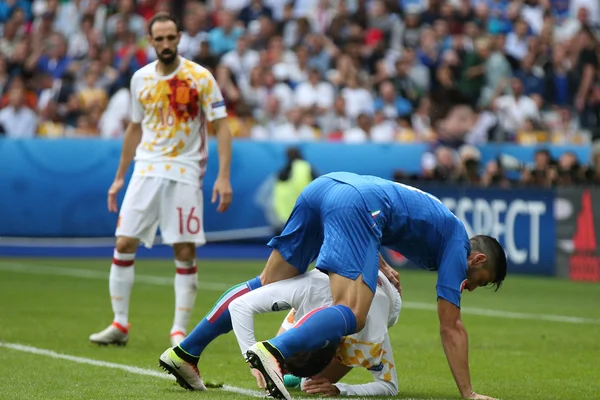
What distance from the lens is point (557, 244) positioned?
56.6ft

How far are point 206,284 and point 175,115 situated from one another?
20.7 ft

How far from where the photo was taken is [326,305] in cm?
671

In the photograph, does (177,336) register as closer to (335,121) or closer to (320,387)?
(320,387)

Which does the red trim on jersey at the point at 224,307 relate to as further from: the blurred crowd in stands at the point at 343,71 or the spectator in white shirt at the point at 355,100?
the spectator in white shirt at the point at 355,100

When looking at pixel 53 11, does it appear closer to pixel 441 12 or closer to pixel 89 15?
pixel 89 15

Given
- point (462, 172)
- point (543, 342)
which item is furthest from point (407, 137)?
point (543, 342)

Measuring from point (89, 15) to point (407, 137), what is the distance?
20.4 ft

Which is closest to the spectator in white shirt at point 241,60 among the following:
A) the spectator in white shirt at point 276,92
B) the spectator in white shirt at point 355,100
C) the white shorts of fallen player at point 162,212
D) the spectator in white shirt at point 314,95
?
the spectator in white shirt at point 276,92

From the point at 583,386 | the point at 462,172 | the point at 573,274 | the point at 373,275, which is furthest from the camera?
the point at 462,172

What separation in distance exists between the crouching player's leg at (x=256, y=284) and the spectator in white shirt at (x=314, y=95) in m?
14.4

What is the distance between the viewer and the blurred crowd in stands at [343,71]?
66.1 ft

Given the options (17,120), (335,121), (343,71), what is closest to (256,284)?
(17,120)

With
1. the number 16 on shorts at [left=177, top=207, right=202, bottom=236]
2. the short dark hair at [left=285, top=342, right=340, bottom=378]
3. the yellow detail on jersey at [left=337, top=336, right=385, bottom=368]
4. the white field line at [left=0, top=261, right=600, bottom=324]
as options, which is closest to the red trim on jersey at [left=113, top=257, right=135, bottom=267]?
the number 16 on shorts at [left=177, top=207, right=202, bottom=236]

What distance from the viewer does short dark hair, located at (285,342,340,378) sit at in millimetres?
6293
